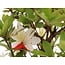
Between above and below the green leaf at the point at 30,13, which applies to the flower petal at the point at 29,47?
below

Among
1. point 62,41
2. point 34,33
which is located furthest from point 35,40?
point 62,41

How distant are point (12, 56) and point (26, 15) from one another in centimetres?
37

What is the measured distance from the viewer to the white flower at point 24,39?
1400mm

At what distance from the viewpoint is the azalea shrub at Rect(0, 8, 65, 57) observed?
4.58 ft

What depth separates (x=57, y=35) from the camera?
55.1 inches

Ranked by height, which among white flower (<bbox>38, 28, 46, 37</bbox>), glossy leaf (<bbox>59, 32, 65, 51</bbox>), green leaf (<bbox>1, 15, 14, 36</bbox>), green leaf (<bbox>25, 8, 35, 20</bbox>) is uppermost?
green leaf (<bbox>25, 8, 35, 20</bbox>)

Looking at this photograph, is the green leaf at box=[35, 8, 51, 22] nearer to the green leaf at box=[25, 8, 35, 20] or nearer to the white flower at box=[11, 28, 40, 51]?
the green leaf at box=[25, 8, 35, 20]

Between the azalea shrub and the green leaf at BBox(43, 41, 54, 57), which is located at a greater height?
the azalea shrub

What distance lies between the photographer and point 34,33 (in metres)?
1.41

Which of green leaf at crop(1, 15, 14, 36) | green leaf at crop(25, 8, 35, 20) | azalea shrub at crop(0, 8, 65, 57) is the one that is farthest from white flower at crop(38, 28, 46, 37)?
green leaf at crop(1, 15, 14, 36)
